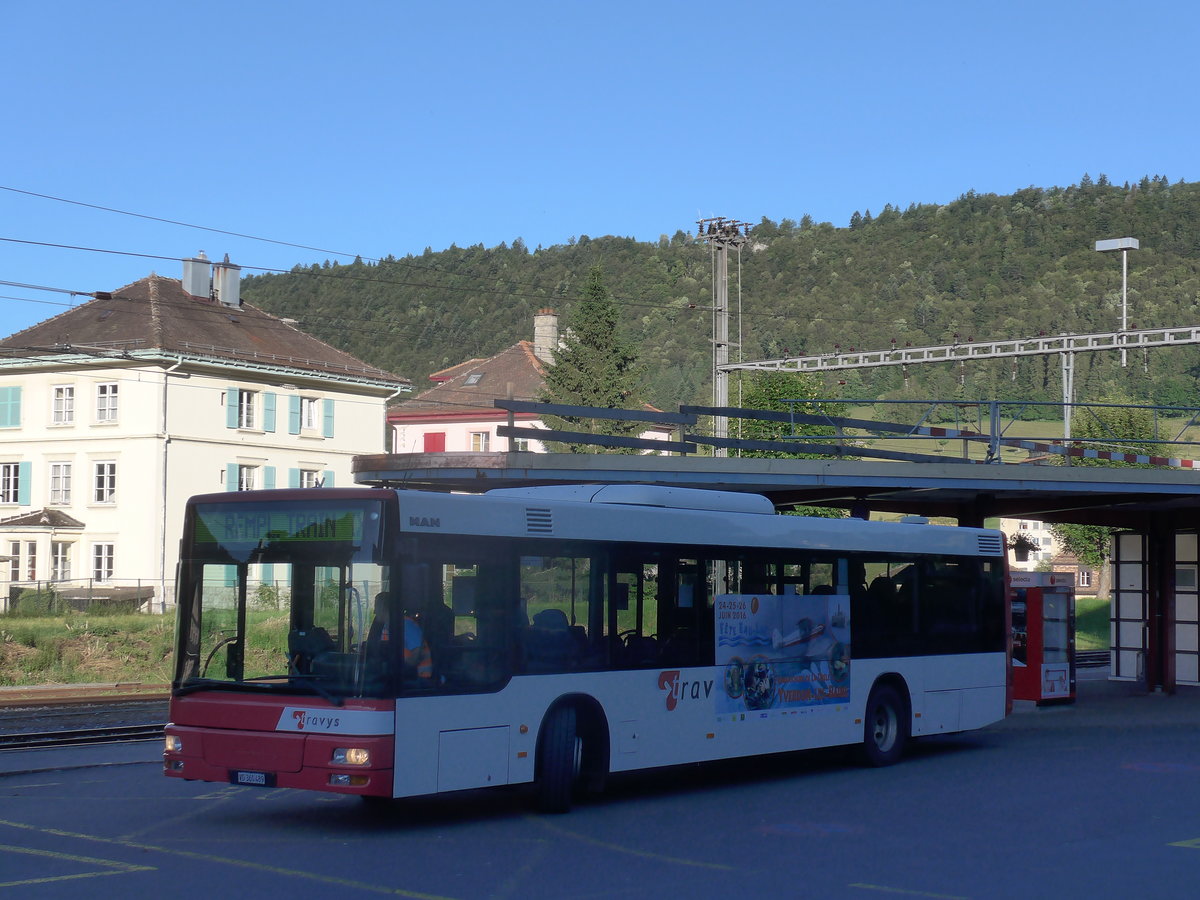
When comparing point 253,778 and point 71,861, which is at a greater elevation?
point 253,778

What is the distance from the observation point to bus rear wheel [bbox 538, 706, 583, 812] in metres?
12.2

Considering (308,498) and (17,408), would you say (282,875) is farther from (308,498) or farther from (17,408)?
(17,408)

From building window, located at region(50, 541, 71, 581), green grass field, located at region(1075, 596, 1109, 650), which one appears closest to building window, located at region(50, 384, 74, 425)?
building window, located at region(50, 541, 71, 581)

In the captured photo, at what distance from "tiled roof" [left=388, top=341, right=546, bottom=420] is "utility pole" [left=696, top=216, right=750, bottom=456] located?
1353 inches

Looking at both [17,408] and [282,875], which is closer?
[282,875]

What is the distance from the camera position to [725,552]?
1437 centimetres

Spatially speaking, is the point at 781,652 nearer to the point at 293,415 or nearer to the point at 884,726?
the point at 884,726

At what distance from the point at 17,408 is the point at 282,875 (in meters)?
51.3

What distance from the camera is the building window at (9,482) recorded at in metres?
56.0

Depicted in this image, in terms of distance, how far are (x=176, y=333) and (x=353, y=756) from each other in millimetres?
47682

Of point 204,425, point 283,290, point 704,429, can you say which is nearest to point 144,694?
point 204,425

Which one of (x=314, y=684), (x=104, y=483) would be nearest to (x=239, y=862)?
(x=314, y=684)

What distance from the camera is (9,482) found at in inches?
2217

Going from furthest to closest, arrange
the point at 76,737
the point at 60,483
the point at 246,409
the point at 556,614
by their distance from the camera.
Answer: the point at 246,409 → the point at 60,483 → the point at 76,737 → the point at 556,614
